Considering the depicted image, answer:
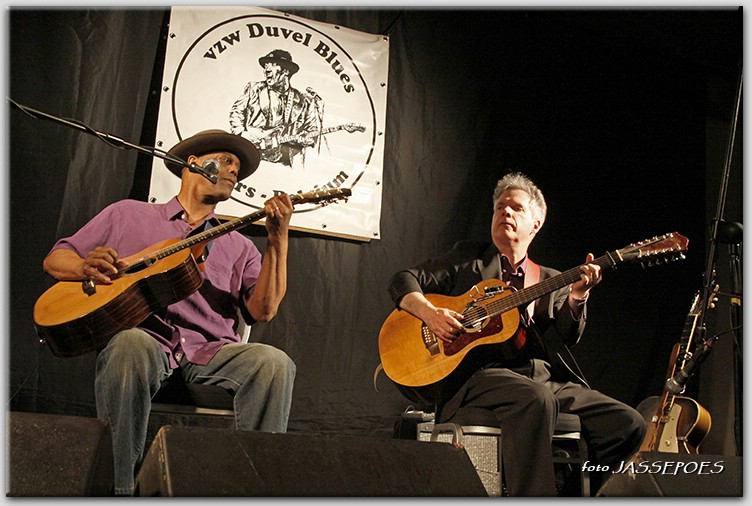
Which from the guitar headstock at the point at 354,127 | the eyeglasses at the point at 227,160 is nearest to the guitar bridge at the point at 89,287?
the eyeglasses at the point at 227,160

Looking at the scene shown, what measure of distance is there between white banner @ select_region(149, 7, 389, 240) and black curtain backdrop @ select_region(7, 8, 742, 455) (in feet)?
0.32

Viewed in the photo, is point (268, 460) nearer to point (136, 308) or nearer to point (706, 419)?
point (136, 308)

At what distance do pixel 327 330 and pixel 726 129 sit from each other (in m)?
2.68

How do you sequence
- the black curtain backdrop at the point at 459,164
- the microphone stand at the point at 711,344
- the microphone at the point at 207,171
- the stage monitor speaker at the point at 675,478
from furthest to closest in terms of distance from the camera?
the black curtain backdrop at the point at 459,164, the microphone stand at the point at 711,344, the microphone at the point at 207,171, the stage monitor speaker at the point at 675,478

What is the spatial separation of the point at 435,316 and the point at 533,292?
385 millimetres

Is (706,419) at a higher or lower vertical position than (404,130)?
lower

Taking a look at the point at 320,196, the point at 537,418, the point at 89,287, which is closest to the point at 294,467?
the point at 537,418

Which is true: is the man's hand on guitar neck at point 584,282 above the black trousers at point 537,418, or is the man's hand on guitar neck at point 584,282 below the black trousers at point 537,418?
above

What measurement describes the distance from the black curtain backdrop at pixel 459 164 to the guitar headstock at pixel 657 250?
521 millimetres

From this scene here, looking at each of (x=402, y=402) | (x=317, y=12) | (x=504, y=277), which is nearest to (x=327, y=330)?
(x=402, y=402)

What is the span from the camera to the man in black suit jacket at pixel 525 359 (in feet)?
8.32

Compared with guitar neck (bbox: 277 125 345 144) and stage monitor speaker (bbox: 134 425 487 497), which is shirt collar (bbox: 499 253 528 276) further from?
stage monitor speaker (bbox: 134 425 487 497)

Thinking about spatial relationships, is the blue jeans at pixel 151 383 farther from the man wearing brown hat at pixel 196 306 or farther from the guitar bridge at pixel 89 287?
the guitar bridge at pixel 89 287

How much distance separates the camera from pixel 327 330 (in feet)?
11.6
